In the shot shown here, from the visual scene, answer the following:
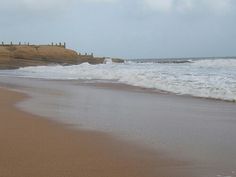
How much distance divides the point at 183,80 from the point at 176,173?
9.97m

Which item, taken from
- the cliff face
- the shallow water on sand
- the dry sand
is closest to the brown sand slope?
the cliff face

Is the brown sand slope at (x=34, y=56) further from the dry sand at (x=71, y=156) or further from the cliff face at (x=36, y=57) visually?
the dry sand at (x=71, y=156)

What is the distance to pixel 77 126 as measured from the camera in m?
5.64

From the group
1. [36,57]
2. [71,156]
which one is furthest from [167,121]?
[36,57]

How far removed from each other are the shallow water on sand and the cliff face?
33.7 m

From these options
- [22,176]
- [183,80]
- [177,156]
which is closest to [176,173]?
[177,156]

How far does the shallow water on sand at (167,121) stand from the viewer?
4.16m

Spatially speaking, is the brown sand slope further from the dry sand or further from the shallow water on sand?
the dry sand

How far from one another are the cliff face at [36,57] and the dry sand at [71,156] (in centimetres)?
3699

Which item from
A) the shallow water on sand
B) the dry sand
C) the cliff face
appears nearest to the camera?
the dry sand

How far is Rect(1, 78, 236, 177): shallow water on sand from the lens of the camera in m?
4.16

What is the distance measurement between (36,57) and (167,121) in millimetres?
42670

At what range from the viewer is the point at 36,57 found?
155ft

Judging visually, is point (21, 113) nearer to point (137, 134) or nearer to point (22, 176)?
point (137, 134)
